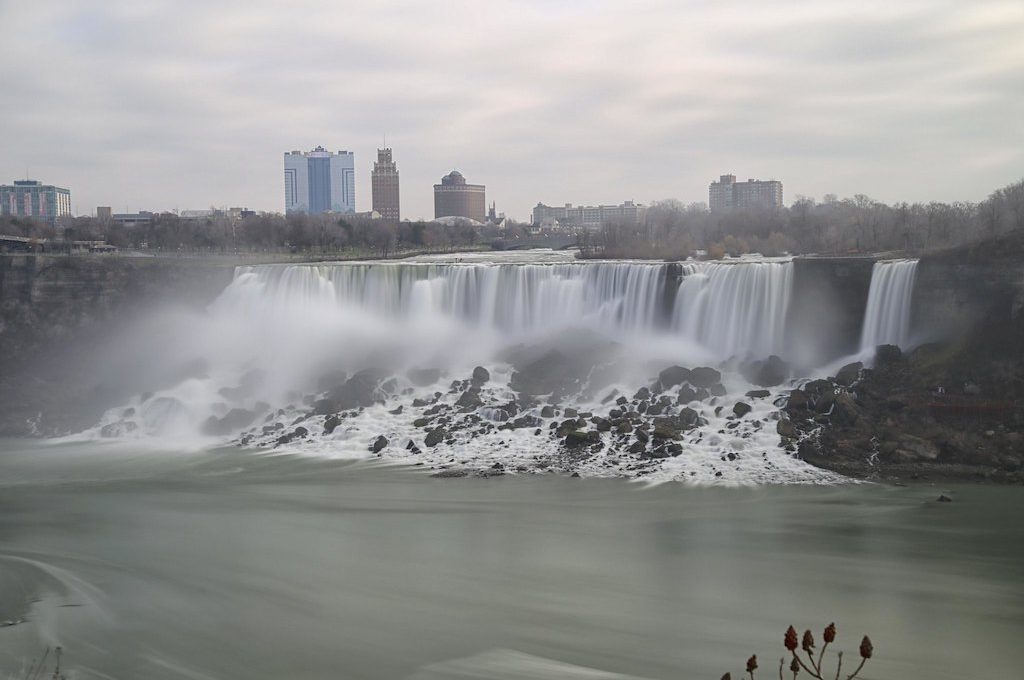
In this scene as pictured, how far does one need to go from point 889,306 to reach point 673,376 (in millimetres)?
6524

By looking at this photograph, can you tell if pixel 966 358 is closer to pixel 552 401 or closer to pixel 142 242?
pixel 552 401

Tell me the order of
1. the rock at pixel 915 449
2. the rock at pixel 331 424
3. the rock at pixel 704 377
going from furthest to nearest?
the rock at pixel 704 377 < the rock at pixel 331 424 < the rock at pixel 915 449

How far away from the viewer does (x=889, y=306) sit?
1024 inches

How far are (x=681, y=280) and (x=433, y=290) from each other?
347 inches

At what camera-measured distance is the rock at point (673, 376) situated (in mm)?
25206

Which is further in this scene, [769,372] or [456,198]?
[456,198]

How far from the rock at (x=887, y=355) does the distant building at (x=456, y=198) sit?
154980 millimetres

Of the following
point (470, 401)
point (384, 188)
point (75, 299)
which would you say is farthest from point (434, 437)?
point (384, 188)

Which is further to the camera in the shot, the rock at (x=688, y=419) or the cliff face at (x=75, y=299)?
the cliff face at (x=75, y=299)

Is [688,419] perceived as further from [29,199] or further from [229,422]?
[29,199]

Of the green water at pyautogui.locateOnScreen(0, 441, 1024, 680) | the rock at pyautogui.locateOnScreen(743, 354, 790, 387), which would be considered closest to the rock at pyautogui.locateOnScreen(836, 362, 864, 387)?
the rock at pyautogui.locateOnScreen(743, 354, 790, 387)

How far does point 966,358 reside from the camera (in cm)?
2275

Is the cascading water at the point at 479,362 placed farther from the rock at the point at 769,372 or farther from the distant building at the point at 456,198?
the distant building at the point at 456,198

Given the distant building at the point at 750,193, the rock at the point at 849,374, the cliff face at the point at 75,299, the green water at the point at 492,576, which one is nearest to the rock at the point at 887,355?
the rock at the point at 849,374
